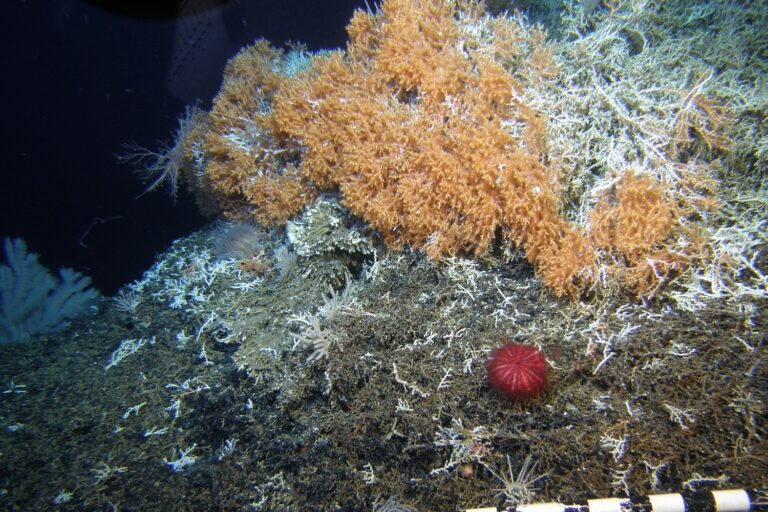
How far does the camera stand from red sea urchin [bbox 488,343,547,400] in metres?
2.14

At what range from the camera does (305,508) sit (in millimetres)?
2357

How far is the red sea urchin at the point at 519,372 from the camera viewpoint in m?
2.14

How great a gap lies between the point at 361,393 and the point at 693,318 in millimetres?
2147

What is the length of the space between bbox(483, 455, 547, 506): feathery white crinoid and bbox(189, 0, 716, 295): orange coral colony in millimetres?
1130

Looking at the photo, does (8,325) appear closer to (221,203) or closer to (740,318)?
(221,203)

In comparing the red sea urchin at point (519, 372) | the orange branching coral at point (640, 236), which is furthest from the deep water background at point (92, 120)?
the orange branching coral at point (640, 236)

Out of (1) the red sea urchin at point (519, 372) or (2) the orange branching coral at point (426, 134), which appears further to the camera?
(2) the orange branching coral at point (426, 134)

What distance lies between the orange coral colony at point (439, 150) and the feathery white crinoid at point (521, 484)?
1.13 m

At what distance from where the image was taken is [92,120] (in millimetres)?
7820

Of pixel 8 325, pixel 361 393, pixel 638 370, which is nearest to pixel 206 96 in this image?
pixel 8 325

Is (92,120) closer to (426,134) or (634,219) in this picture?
(426,134)

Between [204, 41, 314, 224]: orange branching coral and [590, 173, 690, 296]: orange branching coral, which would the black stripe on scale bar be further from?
[204, 41, 314, 224]: orange branching coral

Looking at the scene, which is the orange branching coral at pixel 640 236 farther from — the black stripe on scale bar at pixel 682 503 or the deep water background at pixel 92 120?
the deep water background at pixel 92 120

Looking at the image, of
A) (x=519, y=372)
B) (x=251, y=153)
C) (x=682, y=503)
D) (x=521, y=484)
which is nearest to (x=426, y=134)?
(x=519, y=372)
